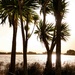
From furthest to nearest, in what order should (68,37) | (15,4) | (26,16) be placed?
1. (68,37)
2. (26,16)
3. (15,4)

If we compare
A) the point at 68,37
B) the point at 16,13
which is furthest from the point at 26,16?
the point at 68,37

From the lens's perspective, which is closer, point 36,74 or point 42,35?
point 36,74

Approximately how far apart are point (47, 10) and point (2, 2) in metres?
4.85

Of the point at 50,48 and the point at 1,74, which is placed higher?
the point at 50,48

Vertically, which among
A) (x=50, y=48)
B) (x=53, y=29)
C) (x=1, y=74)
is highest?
(x=53, y=29)

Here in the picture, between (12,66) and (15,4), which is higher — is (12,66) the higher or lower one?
the lower one

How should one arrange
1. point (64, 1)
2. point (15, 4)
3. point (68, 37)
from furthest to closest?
point (68, 37) → point (64, 1) → point (15, 4)

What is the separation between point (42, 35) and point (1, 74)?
4505 millimetres

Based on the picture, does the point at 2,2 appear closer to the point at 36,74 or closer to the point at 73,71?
the point at 36,74

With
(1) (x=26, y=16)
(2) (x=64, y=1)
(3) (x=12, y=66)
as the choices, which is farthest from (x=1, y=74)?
(2) (x=64, y=1)

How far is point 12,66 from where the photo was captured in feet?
57.5

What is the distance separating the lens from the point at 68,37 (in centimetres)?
2012

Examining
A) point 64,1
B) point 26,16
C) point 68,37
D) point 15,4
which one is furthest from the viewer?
point 68,37

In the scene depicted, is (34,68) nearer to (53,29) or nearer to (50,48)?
(50,48)
